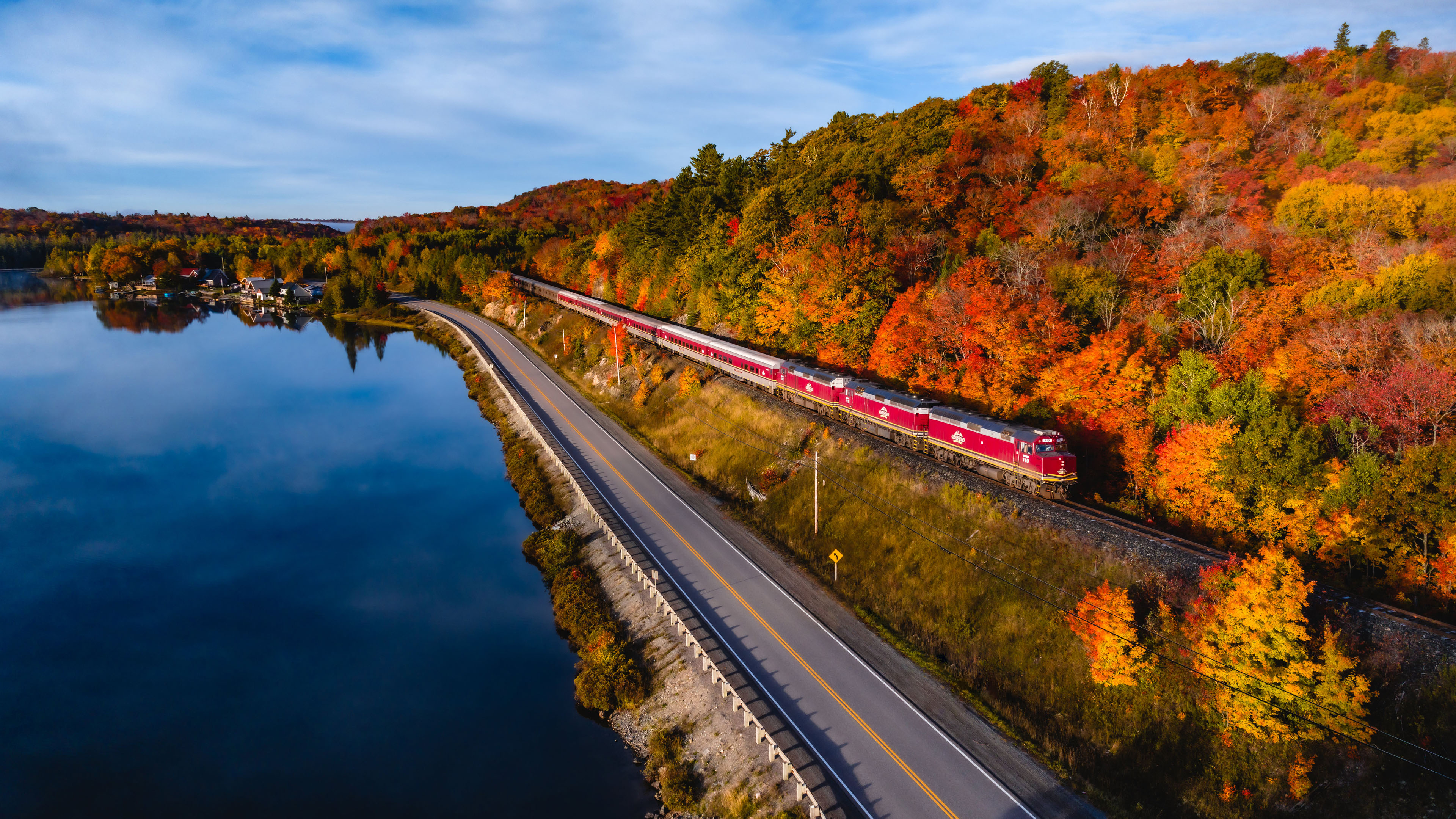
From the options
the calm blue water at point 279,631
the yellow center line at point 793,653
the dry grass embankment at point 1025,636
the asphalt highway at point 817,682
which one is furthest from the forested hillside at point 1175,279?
the calm blue water at point 279,631

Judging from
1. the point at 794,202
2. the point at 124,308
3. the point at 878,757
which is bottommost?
the point at 878,757

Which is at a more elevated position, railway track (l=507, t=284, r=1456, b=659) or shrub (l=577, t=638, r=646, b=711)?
railway track (l=507, t=284, r=1456, b=659)

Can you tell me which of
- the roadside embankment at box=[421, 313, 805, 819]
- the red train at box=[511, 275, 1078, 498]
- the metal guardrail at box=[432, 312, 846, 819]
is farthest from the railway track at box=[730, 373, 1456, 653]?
the roadside embankment at box=[421, 313, 805, 819]

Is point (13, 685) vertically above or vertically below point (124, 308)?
below

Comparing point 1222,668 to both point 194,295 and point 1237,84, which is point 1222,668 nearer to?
point 1237,84

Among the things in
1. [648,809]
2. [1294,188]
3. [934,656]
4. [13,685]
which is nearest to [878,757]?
[934,656]

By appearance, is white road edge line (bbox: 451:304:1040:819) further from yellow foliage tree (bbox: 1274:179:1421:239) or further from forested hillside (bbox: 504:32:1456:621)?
yellow foliage tree (bbox: 1274:179:1421:239)

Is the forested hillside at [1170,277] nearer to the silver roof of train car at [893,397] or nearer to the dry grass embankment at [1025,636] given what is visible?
the silver roof of train car at [893,397]
